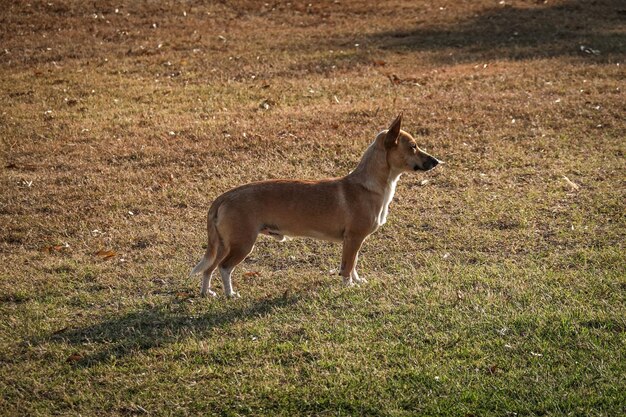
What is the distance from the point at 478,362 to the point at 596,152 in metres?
6.84

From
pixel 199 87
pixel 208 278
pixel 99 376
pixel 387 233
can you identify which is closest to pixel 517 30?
pixel 199 87

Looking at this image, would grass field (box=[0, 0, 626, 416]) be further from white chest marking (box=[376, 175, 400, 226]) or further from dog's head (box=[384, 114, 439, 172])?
dog's head (box=[384, 114, 439, 172])

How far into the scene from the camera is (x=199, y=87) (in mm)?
16109

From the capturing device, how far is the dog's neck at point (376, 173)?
27.7ft

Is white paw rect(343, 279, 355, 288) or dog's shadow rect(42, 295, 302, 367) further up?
dog's shadow rect(42, 295, 302, 367)

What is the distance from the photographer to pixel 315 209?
323 inches

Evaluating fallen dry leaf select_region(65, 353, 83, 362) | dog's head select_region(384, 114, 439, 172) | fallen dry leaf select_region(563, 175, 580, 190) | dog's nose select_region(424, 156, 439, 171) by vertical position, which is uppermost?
dog's head select_region(384, 114, 439, 172)

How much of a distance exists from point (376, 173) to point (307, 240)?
5.39ft

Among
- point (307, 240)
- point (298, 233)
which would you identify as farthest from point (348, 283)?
point (307, 240)

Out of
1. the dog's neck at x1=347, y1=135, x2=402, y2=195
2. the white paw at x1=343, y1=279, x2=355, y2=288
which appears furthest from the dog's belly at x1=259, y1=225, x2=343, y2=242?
the dog's neck at x1=347, y1=135, x2=402, y2=195

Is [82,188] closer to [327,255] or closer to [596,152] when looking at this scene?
[327,255]

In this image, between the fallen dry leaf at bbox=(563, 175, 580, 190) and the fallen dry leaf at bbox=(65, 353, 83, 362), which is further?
the fallen dry leaf at bbox=(563, 175, 580, 190)

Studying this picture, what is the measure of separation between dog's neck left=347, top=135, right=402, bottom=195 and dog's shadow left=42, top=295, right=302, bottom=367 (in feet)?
4.21

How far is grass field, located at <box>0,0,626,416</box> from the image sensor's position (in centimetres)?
649
